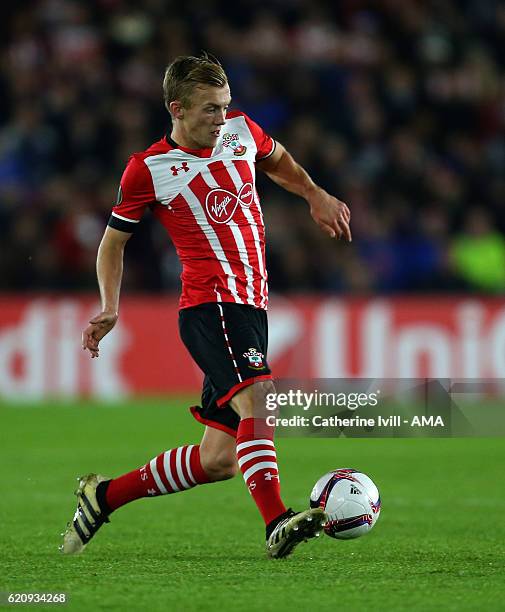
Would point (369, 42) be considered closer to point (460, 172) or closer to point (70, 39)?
point (460, 172)

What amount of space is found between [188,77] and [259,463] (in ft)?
5.27

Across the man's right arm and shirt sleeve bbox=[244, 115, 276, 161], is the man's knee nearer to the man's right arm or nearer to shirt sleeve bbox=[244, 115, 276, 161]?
the man's right arm

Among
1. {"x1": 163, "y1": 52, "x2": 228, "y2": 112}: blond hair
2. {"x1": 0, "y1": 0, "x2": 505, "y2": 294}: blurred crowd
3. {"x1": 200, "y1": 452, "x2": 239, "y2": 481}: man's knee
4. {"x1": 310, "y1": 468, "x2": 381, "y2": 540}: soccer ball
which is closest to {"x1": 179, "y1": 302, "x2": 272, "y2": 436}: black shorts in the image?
{"x1": 200, "y1": 452, "x2": 239, "y2": 481}: man's knee

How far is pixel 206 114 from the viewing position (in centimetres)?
Result: 541

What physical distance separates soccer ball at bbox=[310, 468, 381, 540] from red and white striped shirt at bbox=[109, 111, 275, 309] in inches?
32.3

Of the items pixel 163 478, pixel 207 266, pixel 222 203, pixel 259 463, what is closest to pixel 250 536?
pixel 163 478

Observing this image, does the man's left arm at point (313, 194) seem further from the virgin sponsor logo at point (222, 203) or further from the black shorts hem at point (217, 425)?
the black shorts hem at point (217, 425)

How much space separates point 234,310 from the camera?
544 centimetres

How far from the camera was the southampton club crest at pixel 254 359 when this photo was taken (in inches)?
209

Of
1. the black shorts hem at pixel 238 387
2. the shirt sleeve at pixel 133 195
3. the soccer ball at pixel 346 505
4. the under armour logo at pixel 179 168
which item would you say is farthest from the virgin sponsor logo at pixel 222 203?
the soccer ball at pixel 346 505

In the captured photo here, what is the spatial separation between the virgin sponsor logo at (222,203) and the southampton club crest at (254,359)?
0.60 metres

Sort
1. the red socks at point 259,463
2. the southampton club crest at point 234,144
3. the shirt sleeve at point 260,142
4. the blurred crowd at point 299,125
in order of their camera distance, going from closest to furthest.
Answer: the red socks at point 259,463 < the southampton club crest at point 234,144 < the shirt sleeve at point 260,142 < the blurred crowd at point 299,125

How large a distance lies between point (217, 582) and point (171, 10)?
1256cm

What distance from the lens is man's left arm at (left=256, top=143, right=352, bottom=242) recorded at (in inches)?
226
